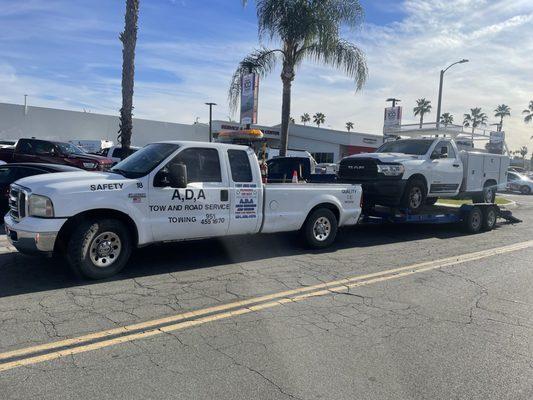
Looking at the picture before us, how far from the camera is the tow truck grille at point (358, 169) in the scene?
10052 millimetres

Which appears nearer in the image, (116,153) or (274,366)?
(274,366)

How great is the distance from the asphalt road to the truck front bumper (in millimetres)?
474

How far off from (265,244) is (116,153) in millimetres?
15162

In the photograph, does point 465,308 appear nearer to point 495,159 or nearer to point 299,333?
point 299,333

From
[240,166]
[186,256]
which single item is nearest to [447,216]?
[240,166]

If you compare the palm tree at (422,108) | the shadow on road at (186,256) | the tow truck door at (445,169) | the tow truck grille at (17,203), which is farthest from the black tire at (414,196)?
the palm tree at (422,108)

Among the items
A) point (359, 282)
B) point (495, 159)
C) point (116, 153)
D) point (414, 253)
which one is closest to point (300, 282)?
point (359, 282)

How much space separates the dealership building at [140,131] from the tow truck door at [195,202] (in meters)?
32.0

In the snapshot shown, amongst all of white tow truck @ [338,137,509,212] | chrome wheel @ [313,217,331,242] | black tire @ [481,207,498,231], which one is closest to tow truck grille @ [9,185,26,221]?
chrome wheel @ [313,217,331,242]

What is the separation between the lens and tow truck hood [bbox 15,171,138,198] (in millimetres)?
5804

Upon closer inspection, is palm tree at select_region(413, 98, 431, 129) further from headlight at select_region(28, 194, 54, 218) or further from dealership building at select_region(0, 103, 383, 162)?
headlight at select_region(28, 194, 54, 218)

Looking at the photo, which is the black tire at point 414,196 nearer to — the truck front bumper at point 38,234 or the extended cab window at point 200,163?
the extended cab window at point 200,163

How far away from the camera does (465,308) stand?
5.66m

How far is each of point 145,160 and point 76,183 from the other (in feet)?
3.78
